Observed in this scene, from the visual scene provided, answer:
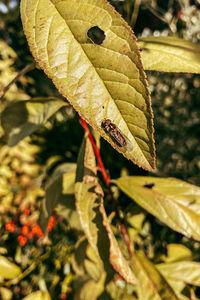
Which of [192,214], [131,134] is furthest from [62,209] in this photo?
[131,134]

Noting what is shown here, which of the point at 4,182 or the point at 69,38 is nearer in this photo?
the point at 69,38

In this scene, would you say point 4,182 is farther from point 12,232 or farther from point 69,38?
point 69,38

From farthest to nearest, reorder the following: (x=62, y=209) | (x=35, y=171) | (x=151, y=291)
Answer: (x=35, y=171)
(x=62, y=209)
(x=151, y=291)

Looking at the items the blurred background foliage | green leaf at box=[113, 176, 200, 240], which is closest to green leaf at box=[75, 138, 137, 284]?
green leaf at box=[113, 176, 200, 240]

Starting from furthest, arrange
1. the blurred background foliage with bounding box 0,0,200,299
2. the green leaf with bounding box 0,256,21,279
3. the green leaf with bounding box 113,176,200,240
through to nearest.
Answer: the blurred background foliage with bounding box 0,0,200,299 → the green leaf with bounding box 0,256,21,279 → the green leaf with bounding box 113,176,200,240

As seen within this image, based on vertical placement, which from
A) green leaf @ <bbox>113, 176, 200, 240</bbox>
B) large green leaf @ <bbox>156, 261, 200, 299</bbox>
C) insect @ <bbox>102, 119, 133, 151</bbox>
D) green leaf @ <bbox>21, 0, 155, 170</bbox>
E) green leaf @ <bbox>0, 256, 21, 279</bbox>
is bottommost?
large green leaf @ <bbox>156, 261, 200, 299</bbox>

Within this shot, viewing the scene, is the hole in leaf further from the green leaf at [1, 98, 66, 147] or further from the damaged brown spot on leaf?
the damaged brown spot on leaf
